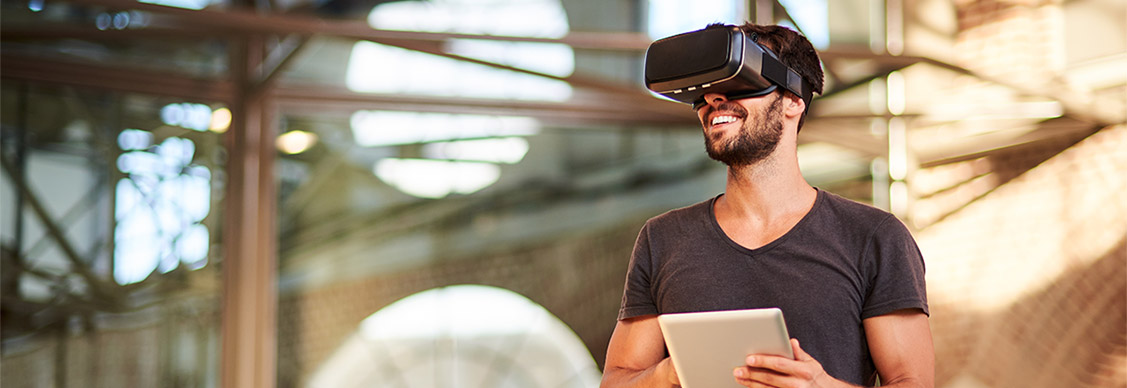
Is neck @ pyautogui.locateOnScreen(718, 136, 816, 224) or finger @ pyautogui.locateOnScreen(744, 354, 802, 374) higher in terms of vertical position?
neck @ pyautogui.locateOnScreen(718, 136, 816, 224)

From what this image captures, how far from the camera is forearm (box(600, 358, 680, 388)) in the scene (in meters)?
1.87

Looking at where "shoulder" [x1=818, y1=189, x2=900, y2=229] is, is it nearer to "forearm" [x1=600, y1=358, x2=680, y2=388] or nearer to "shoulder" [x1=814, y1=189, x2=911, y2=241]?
"shoulder" [x1=814, y1=189, x2=911, y2=241]

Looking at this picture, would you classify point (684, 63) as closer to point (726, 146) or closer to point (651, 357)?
point (726, 146)

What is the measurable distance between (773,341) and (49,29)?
4525 mm

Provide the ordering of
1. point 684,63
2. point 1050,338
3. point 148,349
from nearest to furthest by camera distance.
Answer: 1. point 684,63
2. point 148,349
3. point 1050,338

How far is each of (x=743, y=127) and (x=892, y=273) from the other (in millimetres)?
371

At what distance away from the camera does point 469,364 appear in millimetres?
5996

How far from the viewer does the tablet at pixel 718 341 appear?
162cm

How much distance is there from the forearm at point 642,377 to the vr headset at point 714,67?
0.50 m

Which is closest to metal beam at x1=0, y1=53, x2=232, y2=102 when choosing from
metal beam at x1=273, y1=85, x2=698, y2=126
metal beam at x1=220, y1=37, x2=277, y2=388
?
metal beam at x1=220, y1=37, x2=277, y2=388

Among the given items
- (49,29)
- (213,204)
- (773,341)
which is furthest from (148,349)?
(773,341)

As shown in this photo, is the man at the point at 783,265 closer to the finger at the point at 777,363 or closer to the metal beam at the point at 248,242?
the finger at the point at 777,363

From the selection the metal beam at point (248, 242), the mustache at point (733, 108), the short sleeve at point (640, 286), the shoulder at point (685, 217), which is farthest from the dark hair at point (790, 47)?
the metal beam at point (248, 242)

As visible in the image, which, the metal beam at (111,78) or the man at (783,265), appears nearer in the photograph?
the man at (783,265)
